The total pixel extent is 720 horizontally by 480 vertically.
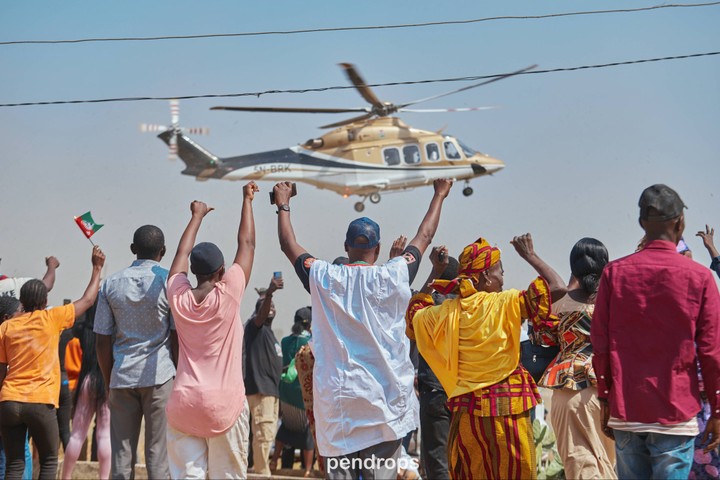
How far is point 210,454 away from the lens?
4.54 meters

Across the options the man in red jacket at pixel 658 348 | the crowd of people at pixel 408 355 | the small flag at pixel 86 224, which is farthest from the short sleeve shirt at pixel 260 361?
the man in red jacket at pixel 658 348

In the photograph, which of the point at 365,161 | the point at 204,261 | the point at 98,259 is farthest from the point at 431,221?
the point at 365,161

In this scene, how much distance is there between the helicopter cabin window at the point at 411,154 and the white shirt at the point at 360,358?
17835 millimetres

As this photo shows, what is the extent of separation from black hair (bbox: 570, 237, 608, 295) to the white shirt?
1.14 metres

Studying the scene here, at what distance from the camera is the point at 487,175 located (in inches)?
903

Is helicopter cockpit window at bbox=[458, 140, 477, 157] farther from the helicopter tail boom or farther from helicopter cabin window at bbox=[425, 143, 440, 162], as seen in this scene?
the helicopter tail boom

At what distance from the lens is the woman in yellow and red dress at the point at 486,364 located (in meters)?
4.00

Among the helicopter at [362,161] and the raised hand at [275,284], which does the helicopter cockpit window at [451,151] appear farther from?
the raised hand at [275,284]

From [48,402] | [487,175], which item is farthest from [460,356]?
[487,175]

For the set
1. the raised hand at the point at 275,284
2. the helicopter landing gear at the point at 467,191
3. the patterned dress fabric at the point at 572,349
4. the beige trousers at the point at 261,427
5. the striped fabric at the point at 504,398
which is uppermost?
the helicopter landing gear at the point at 467,191

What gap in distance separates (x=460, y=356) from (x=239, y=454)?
1.33 m

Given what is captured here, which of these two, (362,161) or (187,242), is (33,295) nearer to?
(187,242)

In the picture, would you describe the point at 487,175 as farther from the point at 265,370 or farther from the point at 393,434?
the point at 393,434

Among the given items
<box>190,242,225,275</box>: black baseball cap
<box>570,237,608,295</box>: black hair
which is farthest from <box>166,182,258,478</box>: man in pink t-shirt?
<box>570,237,608,295</box>: black hair
